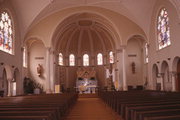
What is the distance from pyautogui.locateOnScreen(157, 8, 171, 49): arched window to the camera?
20.2 metres

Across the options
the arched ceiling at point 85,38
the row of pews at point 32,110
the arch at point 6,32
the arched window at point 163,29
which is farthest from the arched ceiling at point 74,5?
the row of pews at point 32,110

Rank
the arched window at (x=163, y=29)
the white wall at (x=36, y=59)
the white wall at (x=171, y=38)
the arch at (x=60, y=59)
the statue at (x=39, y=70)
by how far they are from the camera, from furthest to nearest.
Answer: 1. the arch at (x=60, y=59)
2. the white wall at (x=36, y=59)
3. the statue at (x=39, y=70)
4. the arched window at (x=163, y=29)
5. the white wall at (x=171, y=38)

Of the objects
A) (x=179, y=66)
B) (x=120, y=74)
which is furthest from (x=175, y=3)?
(x=120, y=74)

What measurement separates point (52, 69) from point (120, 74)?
979cm

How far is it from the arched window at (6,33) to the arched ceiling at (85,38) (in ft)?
31.3

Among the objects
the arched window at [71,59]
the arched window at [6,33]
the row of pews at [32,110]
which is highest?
the arched window at [6,33]

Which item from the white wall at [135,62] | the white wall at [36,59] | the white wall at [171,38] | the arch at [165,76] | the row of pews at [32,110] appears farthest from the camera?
the white wall at [135,62]

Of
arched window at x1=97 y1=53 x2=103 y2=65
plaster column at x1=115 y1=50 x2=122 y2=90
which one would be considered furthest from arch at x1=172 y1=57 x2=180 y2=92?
arched window at x1=97 y1=53 x2=103 y2=65

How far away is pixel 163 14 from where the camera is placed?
68.9 feet

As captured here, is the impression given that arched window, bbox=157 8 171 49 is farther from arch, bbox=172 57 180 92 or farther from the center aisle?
the center aisle

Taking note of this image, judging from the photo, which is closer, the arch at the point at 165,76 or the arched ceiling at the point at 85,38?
the arch at the point at 165,76

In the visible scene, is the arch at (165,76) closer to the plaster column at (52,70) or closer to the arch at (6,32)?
the plaster column at (52,70)

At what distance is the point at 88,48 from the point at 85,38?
6.54 ft

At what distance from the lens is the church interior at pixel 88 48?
63.1 ft
